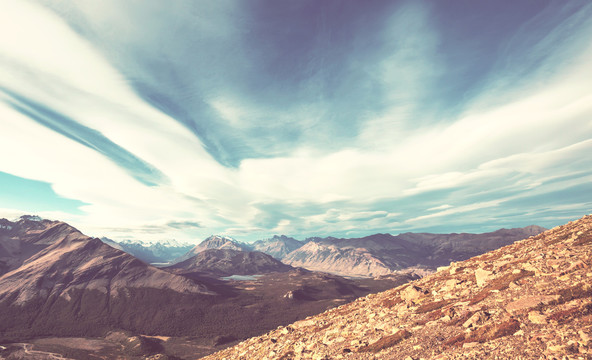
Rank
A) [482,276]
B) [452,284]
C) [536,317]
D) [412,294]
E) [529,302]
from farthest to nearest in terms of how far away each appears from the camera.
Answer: [412,294] → [452,284] → [482,276] → [529,302] → [536,317]

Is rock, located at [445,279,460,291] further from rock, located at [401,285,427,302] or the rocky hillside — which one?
rock, located at [401,285,427,302]

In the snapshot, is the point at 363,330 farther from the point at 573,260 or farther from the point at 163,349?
the point at 163,349

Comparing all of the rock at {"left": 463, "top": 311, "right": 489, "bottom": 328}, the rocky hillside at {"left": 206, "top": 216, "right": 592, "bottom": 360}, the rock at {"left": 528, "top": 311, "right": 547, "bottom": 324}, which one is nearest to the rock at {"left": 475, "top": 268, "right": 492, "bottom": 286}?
the rocky hillside at {"left": 206, "top": 216, "right": 592, "bottom": 360}

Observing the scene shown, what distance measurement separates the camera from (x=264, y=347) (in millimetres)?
42156

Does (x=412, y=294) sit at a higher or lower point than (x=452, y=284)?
lower

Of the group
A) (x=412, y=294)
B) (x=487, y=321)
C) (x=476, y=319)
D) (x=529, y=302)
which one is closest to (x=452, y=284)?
(x=412, y=294)

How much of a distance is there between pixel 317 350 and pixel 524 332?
21.9m

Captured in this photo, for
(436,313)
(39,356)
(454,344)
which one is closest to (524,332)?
(454,344)

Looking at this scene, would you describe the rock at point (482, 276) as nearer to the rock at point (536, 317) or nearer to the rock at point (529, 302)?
the rock at point (529, 302)

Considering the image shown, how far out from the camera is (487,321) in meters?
22.2

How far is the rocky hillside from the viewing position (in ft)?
55.9

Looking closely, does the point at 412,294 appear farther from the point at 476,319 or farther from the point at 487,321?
the point at 487,321

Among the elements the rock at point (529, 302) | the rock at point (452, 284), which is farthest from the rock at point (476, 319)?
the rock at point (452, 284)

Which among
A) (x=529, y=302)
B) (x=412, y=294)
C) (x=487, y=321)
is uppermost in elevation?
(x=529, y=302)
